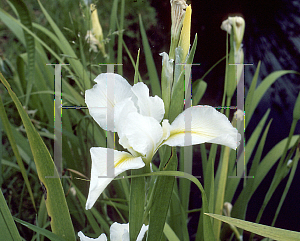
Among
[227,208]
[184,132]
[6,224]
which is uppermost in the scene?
[184,132]

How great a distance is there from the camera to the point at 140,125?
0.81 feet

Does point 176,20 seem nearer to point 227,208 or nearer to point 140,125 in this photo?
point 140,125

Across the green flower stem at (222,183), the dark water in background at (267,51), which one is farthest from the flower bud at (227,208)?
the dark water in background at (267,51)

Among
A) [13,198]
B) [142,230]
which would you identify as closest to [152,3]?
[142,230]

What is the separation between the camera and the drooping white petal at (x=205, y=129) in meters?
0.24

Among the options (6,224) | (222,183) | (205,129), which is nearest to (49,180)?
(6,224)

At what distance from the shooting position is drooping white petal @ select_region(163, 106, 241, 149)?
235 millimetres

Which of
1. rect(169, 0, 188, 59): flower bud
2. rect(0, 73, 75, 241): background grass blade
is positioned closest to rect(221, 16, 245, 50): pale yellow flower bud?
rect(169, 0, 188, 59): flower bud

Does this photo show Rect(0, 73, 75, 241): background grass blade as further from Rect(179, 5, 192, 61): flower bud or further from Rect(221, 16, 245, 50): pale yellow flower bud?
Rect(221, 16, 245, 50): pale yellow flower bud

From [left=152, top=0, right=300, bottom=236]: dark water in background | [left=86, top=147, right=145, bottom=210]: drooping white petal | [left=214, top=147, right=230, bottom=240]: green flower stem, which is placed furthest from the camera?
[left=152, top=0, right=300, bottom=236]: dark water in background

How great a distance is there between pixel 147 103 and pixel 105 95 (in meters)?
0.05

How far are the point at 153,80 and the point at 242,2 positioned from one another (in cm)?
32

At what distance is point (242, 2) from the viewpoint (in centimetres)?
64

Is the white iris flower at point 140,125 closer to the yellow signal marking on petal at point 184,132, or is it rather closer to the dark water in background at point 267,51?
the yellow signal marking on petal at point 184,132
